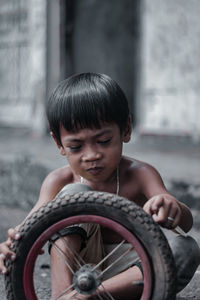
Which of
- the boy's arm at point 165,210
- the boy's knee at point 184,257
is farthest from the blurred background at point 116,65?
the boy's arm at point 165,210

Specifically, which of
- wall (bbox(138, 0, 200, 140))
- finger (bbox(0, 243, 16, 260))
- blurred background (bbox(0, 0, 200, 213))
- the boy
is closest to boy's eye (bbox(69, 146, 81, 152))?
the boy

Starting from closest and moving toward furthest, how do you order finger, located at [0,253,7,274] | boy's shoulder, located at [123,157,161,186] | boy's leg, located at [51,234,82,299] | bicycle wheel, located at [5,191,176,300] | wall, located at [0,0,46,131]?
1. bicycle wheel, located at [5,191,176,300]
2. finger, located at [0,253,7,274]
3. boy's leg, located at [51,234,82,299]
4. boy's shoulder, located at [123,157,161,186]
5. wall, located at [0,0,46,131]

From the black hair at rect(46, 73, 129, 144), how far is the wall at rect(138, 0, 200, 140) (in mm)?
5019

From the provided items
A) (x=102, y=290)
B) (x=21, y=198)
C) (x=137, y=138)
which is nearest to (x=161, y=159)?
(x=137, y=138)

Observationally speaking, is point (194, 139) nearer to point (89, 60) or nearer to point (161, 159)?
point (161, 159)

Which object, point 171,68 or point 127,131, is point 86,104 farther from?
point 171,68

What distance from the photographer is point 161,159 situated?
5949 mm

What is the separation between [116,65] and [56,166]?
395 cm

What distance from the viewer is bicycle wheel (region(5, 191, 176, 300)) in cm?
163

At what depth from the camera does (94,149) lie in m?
1.94

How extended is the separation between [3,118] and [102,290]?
27.5ft

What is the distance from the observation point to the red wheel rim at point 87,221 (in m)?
1.65

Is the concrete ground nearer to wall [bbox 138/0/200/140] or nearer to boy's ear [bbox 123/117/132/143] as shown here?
wall [bbox 138/0/200/140]

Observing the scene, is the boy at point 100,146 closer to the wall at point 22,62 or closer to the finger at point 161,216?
the finger at point 161,216
